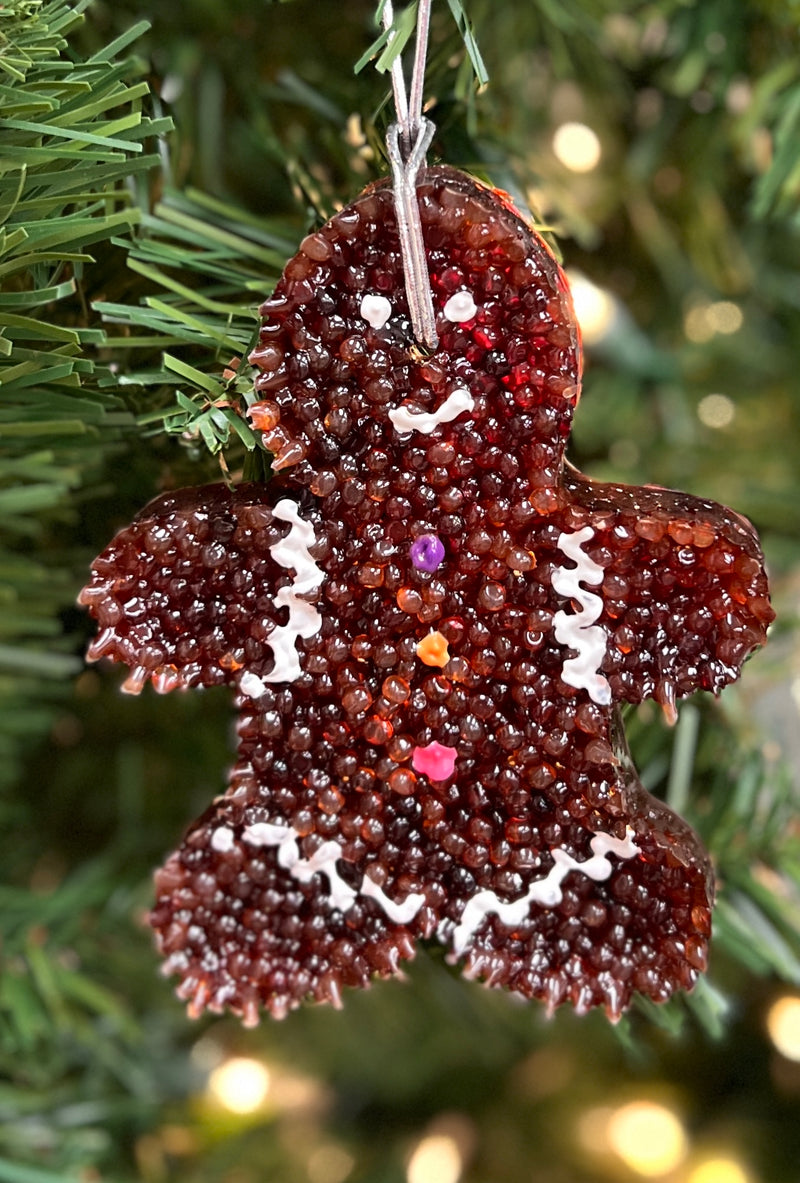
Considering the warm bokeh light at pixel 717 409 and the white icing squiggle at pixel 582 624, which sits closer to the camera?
the white icing squiggle at pixel 582 624

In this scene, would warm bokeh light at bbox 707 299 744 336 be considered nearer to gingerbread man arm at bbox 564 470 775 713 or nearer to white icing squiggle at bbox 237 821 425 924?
gingerbread man arm at bbox 564 470 775 713

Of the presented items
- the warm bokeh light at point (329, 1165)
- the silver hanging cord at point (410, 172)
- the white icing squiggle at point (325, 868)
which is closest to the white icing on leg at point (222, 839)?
the white icing squiggle at point (325, 868)

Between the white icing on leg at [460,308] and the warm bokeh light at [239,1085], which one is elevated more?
the white icing on leg at [460,308]

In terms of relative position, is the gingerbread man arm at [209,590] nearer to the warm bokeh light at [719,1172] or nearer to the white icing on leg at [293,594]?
the white icing on leg at [293,594]

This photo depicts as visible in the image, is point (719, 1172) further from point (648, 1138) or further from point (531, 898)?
point (531, 898)

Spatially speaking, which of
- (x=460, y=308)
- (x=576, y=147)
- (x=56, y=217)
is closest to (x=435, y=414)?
(x=460, y=308)

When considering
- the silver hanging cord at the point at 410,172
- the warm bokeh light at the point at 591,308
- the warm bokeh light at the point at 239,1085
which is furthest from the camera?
the warm bokeh light at the point at 239,1085

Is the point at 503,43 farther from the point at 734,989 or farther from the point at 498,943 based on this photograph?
the point at 734,989
